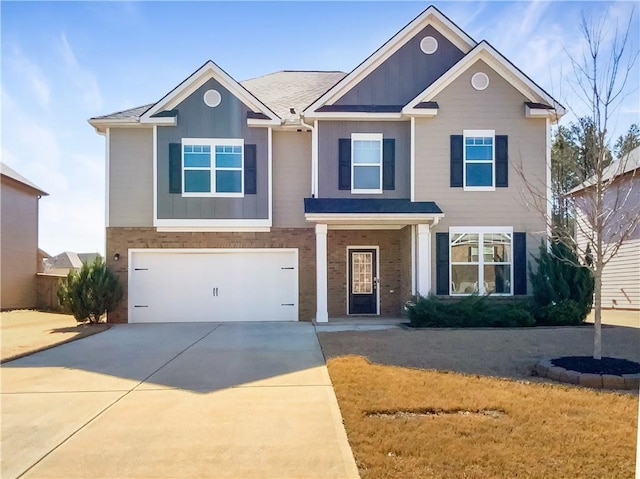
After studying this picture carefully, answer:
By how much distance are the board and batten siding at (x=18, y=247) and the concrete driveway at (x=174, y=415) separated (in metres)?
13.2

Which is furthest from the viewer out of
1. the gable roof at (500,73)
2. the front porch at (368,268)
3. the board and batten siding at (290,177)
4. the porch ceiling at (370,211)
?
the board and batten siding at (290,177)

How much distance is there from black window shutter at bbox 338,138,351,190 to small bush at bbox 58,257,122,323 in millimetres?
7324

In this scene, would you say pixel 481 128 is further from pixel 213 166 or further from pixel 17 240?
pixel 17 240

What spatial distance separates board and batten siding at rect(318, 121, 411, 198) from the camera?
1564cm

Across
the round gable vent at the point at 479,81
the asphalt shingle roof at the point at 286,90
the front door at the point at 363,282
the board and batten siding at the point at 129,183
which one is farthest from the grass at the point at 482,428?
the asphalt shingle roof at the point at 286,90

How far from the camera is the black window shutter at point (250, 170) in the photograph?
16.1m

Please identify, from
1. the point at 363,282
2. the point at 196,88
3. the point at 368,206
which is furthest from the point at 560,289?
the point at 196,88

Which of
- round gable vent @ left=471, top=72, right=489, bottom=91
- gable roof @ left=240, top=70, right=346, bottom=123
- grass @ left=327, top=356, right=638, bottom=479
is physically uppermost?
gable roof @ left=240, top=70, right=346, bottom=123

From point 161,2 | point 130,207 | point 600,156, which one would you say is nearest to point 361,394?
point 600,156

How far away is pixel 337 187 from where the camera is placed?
15.7 meters

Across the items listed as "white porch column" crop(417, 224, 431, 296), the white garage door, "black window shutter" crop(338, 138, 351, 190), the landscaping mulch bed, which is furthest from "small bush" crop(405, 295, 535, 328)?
the landscaping mulch bed

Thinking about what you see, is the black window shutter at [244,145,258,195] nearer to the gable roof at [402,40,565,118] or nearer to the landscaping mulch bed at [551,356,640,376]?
the gable roof at [402,40,565,118]

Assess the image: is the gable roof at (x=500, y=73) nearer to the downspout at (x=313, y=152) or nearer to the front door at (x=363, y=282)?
the downspout at (x=313, y=152)

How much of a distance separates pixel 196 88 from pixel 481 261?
9913 mm
